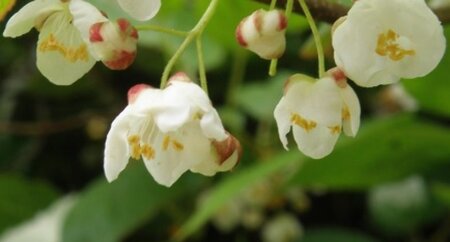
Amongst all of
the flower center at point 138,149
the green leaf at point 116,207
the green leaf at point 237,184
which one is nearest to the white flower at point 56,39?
the flower center at point 138,149

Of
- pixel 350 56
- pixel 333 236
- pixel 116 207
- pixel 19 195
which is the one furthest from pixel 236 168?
pixel 350 56

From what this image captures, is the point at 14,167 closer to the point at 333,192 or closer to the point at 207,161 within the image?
the point at 333,192

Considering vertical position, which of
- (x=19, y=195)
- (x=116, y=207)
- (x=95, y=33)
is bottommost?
(x=19, y=195)

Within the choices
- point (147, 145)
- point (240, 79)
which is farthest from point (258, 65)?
point (147, 145)

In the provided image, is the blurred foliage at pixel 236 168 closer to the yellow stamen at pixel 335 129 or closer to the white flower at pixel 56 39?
the white flower at pixel 56 39

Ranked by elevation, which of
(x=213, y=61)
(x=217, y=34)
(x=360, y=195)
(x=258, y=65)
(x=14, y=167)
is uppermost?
(x=217, y=34)

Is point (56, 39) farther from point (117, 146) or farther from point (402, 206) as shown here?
point (402, 206)

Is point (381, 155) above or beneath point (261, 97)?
above
